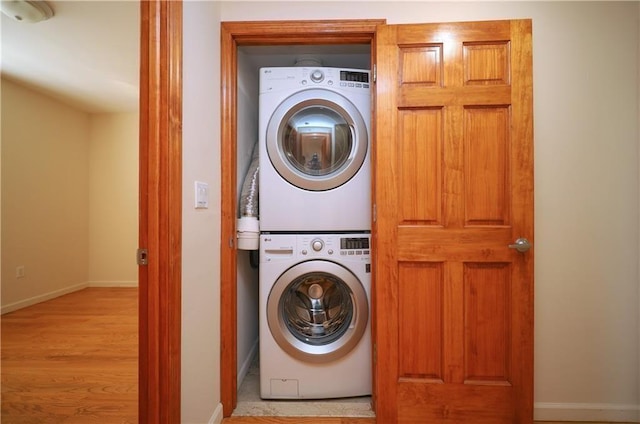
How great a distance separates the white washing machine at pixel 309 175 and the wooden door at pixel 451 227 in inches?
8.1

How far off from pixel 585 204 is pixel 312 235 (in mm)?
1393

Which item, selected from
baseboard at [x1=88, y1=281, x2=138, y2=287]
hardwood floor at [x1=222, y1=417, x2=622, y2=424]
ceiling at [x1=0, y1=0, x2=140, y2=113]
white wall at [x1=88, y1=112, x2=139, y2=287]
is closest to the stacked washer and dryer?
hardwood floor at [x1=222, y1=417, x2=622, y2=424]

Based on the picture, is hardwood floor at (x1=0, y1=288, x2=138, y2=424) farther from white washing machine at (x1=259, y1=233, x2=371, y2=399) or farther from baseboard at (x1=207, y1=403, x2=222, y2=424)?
white washing machine at (x1=259, y1=233, x2=371, y2=399)

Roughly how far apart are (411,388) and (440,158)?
1.14 m

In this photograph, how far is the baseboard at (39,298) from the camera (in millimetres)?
2816

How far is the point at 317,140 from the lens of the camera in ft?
5.41

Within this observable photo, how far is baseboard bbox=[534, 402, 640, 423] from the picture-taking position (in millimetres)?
1404

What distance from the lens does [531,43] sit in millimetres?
1329

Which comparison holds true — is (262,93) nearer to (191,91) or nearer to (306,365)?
(191,91)

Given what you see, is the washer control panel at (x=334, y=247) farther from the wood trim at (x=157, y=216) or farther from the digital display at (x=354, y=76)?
the digital display at (x=354, y=76)

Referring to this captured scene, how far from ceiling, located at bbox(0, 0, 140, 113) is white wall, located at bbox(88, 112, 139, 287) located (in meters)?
0.48

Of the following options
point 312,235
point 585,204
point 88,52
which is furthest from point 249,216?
point 88,52

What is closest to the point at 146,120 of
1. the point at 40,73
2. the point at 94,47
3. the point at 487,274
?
the point at 487,274

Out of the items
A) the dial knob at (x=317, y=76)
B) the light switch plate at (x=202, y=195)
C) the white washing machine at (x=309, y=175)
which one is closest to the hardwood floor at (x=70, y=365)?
the light switch plate at (x=202, y=195)
